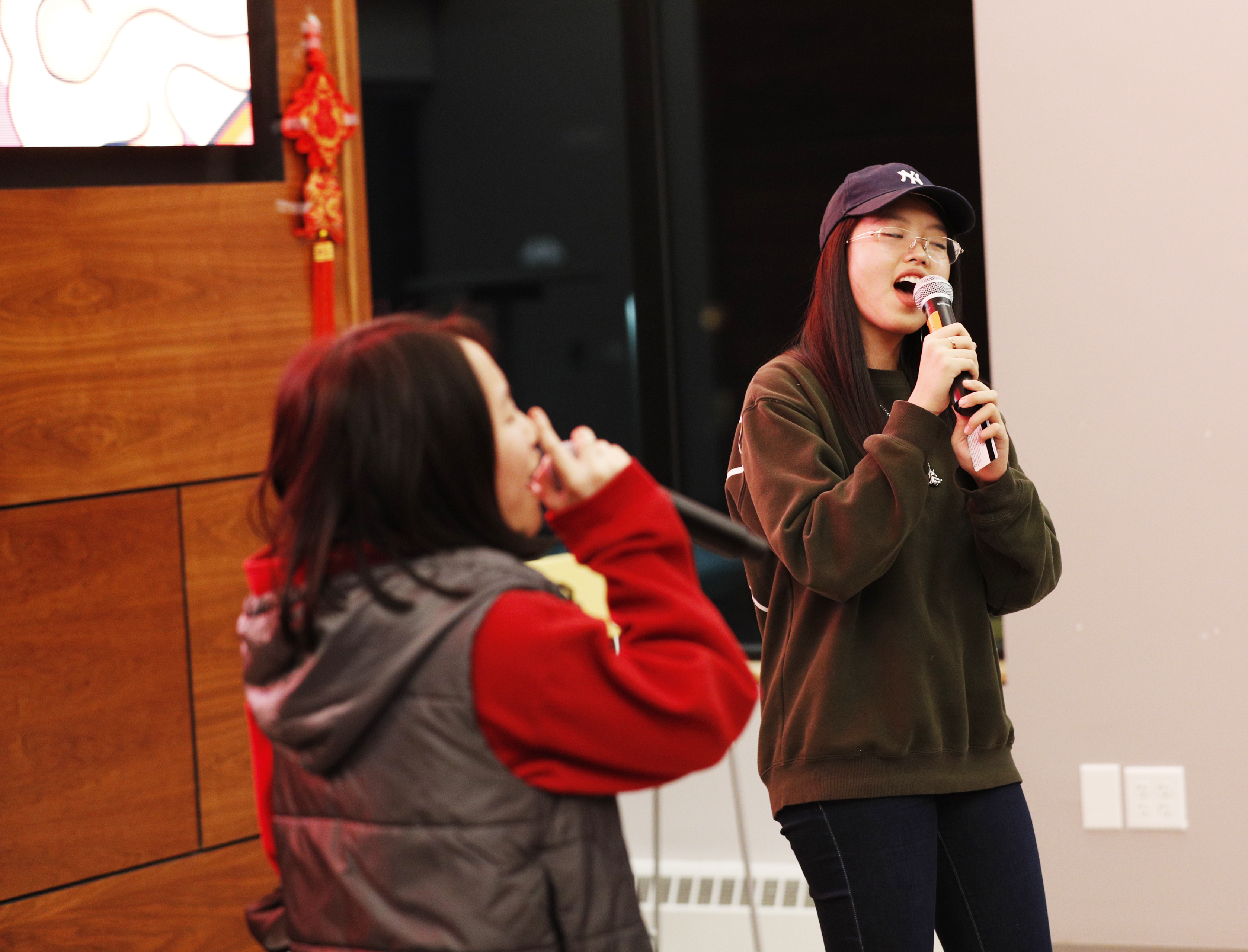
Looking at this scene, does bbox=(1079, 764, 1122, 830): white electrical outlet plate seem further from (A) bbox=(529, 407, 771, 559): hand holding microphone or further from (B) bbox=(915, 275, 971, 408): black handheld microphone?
(A) bbox=(529, 407, 771, 559): hand holding microphone

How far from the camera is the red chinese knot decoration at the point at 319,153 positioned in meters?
2.65

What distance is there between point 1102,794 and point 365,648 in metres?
2.16

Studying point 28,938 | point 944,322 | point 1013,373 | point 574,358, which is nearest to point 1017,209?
point 1013,373

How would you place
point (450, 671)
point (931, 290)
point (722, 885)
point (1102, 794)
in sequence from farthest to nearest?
point (722, 885) < point (1102, 794) < point (931, 290) < point (450, 671)

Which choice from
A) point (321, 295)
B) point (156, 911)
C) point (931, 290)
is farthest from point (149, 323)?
point (931, 290)

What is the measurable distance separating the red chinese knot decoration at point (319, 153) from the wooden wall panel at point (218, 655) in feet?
1.48

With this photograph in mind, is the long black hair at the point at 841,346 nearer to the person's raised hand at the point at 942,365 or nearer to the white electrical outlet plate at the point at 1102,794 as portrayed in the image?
the person's raised hand at the point at 942,365

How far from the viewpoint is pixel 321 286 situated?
268cm

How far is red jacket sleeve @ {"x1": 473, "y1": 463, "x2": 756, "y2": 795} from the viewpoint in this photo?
0.92 metres

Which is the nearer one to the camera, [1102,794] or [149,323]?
[149,323]

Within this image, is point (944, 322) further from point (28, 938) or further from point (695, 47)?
point (695, 47)

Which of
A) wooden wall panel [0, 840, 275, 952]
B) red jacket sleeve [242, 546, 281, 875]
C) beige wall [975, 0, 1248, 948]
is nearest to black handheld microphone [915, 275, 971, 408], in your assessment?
red jacket sleeve [242, 546, 281, 875]

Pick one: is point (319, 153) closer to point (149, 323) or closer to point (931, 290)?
point (149, 323)

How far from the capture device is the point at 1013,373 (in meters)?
2.63
